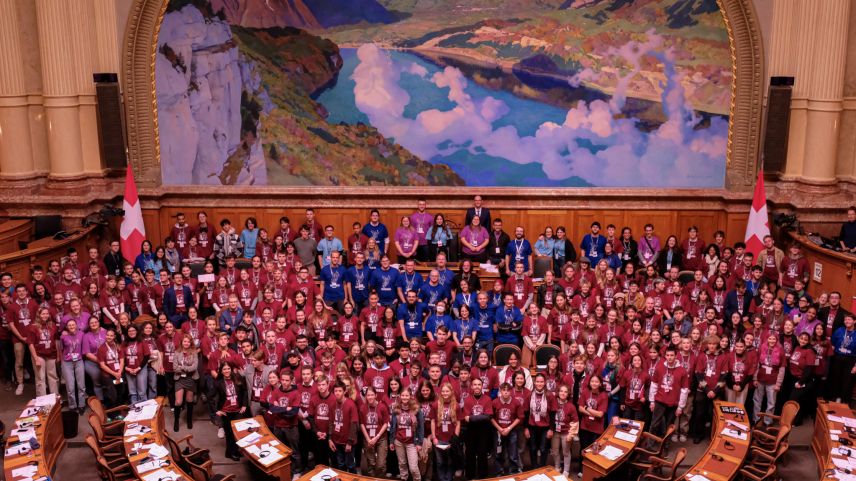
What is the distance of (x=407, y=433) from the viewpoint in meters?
12.9

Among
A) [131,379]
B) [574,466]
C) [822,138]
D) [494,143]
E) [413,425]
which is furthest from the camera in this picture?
[494,143]

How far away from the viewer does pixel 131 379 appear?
14.8m

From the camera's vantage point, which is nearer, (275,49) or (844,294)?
(844,294)

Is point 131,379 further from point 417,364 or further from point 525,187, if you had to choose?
point 525,187

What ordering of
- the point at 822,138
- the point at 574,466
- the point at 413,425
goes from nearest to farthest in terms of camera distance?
the point at 413,425
the point at 574,466
the point at 822,138

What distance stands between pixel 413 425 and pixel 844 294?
850 centimetres

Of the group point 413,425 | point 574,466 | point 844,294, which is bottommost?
point 574,466

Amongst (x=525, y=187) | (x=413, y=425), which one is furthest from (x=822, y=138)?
(x=413, y=425)

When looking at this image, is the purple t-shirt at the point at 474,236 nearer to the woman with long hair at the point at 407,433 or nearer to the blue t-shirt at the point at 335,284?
the blue t-shirt at the point at 335,284

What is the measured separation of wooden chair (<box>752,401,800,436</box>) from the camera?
13.1 meters

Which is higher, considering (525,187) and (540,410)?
(525,187)

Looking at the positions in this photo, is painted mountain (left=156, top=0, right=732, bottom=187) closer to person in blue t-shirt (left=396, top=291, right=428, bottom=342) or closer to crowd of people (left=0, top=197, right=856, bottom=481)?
crowd of people (left=0, top=197, right=856, bottom=481)

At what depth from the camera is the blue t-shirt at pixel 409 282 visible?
16.7 meters

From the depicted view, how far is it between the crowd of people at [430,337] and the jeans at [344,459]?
0.09ft
